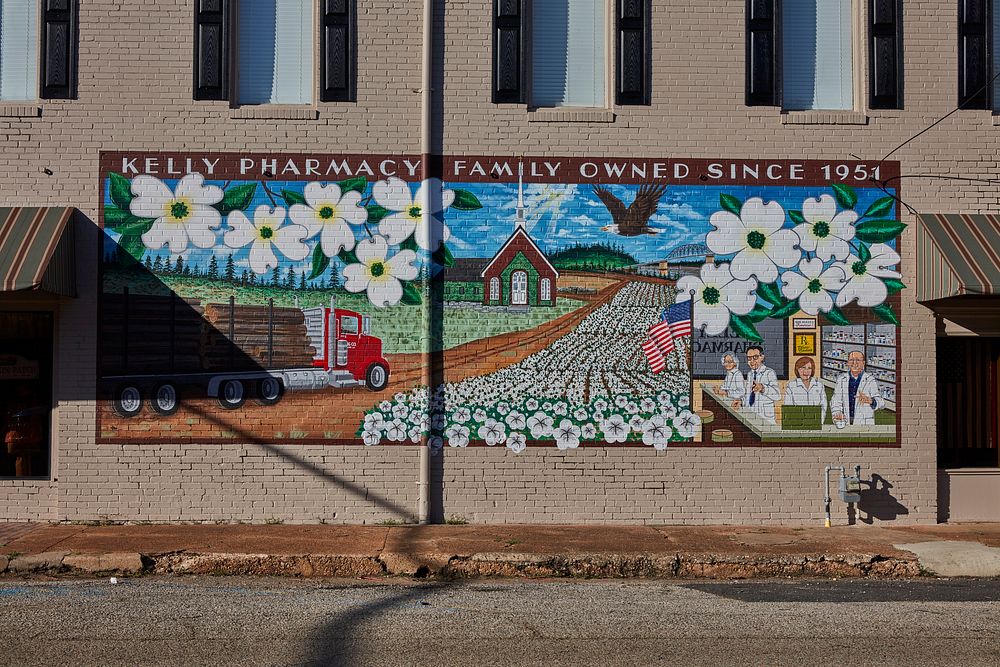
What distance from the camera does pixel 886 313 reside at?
40.0ft

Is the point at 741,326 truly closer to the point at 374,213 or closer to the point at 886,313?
the point at 886,313

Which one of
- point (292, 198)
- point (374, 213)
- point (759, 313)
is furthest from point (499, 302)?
point (759, 313)

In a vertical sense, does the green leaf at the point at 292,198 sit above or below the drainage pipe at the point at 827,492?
above

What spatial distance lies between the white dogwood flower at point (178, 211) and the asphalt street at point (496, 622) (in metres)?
4.37

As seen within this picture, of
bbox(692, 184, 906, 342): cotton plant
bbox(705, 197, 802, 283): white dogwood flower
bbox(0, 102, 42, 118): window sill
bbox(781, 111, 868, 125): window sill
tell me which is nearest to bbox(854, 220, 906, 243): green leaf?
bbox(692, 184, 906, 342): cotton plant

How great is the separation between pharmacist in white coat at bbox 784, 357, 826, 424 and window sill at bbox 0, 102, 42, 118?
33.2 feet

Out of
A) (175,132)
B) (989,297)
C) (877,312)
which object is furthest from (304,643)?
(989,297)

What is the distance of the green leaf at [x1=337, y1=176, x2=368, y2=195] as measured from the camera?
12070mm

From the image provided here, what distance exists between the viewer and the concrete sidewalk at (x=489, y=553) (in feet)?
32.4

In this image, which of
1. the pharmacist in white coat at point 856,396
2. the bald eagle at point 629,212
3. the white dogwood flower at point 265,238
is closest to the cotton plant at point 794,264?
the pharmacist in white coat at point 856,396

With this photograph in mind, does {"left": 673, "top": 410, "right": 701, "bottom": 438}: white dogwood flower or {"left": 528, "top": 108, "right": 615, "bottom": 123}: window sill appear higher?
{"left": 528, "top": 108, "right": 615, "bottom": 123}: window sill

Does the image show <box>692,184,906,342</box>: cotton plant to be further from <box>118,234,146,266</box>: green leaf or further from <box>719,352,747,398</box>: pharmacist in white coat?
<box>118,234,146,266</box>: green leaf

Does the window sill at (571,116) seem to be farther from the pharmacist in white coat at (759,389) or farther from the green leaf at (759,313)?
the pharmacist in white coat at (759,389)

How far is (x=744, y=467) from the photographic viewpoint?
39.7 ft
